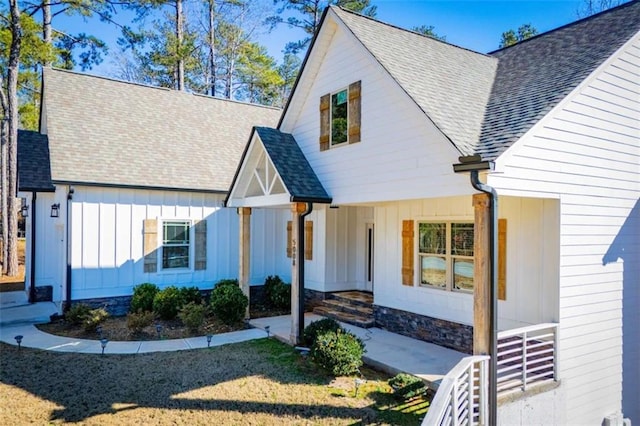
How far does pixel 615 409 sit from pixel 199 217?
1074 centimetres

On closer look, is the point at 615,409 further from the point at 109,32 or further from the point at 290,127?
the point at 109,32

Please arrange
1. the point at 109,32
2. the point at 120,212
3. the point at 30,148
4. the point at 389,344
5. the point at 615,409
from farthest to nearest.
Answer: the point at 109,32, the point at 30,148, the point at 120,212, the point at 389,344, the point at 615,409

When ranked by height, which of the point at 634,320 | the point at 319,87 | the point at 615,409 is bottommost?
the point at 615,409

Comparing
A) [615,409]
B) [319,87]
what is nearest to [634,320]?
[615,409]

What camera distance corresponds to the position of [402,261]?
946cm

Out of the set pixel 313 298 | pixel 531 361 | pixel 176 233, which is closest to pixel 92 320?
pixel 176 233

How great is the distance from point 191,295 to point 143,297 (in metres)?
1.19

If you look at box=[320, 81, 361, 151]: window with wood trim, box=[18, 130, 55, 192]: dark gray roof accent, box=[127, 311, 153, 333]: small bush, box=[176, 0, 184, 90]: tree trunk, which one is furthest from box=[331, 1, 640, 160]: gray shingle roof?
box=[176, 0, 184, 90]: tree trunk

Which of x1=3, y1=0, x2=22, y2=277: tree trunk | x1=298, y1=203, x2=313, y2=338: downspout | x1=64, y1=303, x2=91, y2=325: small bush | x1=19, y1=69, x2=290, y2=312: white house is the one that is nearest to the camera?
x1=298, y1=203, x2=313, y2=338: downspout

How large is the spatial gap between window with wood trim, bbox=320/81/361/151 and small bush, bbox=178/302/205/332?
4.66 metres

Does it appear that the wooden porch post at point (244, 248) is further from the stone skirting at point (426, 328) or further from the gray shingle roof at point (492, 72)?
the gray shingle roof at point (492, 72)

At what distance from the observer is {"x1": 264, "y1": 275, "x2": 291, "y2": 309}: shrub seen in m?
12.4

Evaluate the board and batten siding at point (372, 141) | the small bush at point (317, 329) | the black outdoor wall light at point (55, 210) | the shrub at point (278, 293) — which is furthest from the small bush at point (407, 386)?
the black outdoor wall light at point (55, 210)

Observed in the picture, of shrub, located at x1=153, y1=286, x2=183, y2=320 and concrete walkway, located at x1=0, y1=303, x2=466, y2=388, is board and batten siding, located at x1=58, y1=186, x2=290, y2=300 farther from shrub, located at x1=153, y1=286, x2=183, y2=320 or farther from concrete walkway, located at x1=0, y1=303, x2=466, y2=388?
concrete walkway, located at x1=0, y1=303, x2=466, y2=388
